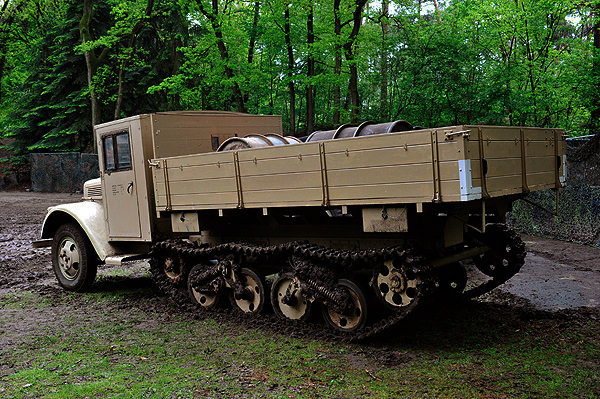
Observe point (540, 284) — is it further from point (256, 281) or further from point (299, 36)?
point (299, 36)

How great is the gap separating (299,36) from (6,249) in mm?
11917

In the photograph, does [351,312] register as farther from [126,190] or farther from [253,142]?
[126,190]

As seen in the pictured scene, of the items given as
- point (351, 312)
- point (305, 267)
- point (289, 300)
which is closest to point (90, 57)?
point (289, 300)

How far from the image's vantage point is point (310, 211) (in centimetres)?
678

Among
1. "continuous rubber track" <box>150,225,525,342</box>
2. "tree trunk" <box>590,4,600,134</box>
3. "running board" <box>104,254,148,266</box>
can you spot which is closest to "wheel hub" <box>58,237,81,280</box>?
"running board" <box>104,254,148,266</box>

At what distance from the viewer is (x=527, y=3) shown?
1752 centimetres

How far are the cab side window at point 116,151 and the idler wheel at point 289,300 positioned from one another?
3.19 meters

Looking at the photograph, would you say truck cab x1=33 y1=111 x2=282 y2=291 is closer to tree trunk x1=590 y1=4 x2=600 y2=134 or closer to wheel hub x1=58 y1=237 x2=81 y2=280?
wheel hub x1=58 y1=237 x2=81 y2=280

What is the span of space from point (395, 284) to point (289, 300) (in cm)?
150

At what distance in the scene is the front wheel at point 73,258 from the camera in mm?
9250

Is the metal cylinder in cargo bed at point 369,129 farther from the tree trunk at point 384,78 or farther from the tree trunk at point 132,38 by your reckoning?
the tree trunk at point 132,38

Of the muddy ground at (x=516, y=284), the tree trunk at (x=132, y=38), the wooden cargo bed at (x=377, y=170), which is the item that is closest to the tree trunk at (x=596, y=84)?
the muddy ground at (x=516, y=284)

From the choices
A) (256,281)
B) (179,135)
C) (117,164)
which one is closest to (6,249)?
(117,164)

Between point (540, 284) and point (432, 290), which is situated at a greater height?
point (432, 290)
